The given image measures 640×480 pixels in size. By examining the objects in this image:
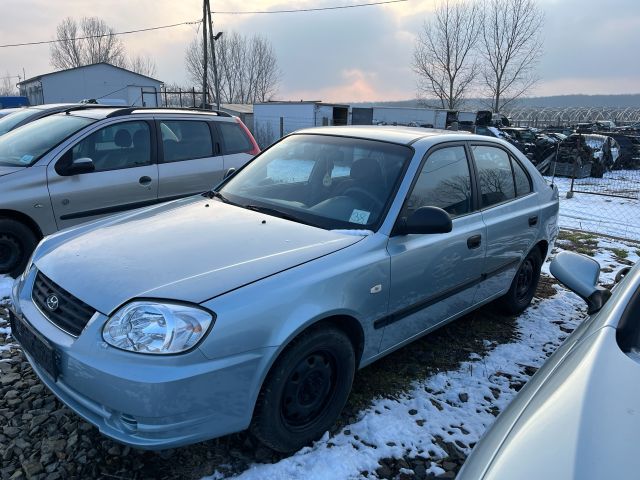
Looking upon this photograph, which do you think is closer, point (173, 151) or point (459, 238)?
point (459, 238)

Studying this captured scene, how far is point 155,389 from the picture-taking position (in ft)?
6.30

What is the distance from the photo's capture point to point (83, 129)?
507 centimetres

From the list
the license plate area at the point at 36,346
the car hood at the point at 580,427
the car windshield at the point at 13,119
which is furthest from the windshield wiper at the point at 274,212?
the car windshield at the point at 13,119

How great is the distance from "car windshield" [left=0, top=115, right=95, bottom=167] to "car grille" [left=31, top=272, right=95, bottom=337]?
288 centimetres

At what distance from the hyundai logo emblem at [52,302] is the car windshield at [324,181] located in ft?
4.18

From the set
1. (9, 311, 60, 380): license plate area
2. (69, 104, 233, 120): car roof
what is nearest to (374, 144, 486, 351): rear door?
(9, 311, 60, 380): license plate area

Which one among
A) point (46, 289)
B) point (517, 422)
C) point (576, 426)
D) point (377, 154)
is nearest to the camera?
point (576, 426)

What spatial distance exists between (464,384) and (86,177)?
4.13 metres

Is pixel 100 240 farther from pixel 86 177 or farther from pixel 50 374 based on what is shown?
pixel 86 177

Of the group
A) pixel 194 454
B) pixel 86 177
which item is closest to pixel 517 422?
pixel 194 454

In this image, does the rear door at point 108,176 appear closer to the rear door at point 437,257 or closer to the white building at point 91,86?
the rear door at point 437,257

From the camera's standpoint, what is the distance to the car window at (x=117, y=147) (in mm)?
5035

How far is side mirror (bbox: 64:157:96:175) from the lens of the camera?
478 cm

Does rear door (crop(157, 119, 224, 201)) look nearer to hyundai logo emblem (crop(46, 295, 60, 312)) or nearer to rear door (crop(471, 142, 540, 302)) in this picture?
hyundai logo emblem (crop(46, 295, 60, 312))
